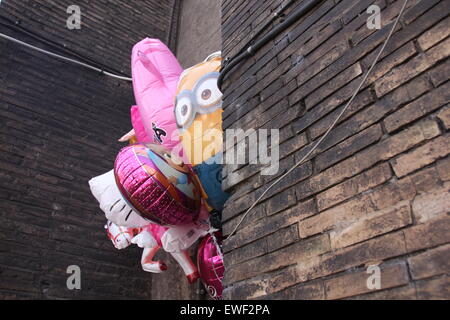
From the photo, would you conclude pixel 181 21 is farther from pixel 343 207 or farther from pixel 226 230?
pixel 343 207

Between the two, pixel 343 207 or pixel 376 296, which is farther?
pixel 343 207

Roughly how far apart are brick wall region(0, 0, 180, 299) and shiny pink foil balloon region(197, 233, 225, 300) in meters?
1.43

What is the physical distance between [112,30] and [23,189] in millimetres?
2959

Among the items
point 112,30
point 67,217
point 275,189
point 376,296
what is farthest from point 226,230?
point 112,30

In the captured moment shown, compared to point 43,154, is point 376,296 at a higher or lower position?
lower

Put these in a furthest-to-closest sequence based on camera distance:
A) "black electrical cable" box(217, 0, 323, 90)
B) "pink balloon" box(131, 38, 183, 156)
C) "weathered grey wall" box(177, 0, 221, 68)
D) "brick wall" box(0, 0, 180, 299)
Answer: "weathered grey wall" box(177, 0, 221, 68), "brick wall" box(0, 0, 180, 299), "pink balloon" box(131, 38, 183, 156), "black electrical cable" box(217, 0, 323, 90)

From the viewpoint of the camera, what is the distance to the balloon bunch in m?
2.80

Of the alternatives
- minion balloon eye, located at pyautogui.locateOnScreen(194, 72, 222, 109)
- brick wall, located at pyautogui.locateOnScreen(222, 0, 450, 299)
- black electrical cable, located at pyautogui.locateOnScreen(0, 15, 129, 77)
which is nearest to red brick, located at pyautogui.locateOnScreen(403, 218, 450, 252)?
brick wall, located at pyautogui.locateOnScreen(222, 0, 450, 299)

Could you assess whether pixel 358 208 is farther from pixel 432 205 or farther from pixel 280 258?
pixel 280 258

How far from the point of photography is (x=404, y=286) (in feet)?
3.86

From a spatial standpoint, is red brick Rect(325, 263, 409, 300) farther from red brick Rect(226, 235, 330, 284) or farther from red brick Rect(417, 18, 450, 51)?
red brick Rect(417, 18, 450, 51)

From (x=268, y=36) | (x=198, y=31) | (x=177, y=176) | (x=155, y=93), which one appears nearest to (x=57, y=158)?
(x=155, y=93)

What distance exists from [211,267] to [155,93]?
1.67 meters
